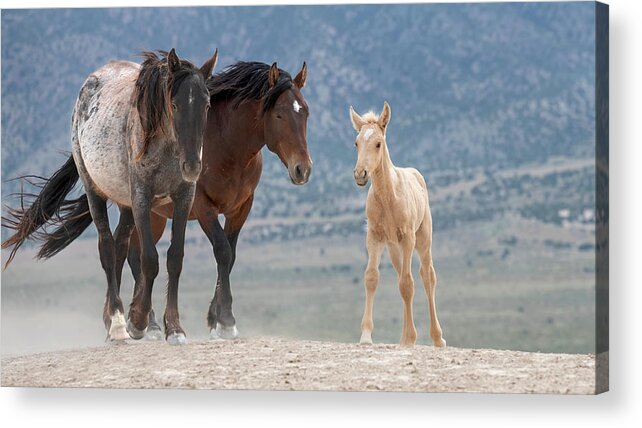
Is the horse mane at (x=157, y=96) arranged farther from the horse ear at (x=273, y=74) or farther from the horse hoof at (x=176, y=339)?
the horse hoof at (x=176, y=339)

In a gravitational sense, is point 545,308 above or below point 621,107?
below

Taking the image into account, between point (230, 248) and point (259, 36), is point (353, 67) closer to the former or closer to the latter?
point (259, 36)

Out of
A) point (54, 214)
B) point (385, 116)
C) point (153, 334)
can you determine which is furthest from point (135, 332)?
point (385, 116)

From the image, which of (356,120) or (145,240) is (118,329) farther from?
(356,120)

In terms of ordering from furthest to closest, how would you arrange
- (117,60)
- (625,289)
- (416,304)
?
(117,60), (416,304), (625,289)

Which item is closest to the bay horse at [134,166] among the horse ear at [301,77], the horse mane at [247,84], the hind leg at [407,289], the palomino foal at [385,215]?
the horse mane at [247,84]

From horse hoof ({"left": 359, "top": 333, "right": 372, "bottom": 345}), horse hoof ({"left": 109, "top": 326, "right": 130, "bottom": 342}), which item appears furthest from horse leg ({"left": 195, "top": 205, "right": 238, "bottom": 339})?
horse hoof ({"left": 359, "top": 333, "right": 372, "bottom": 345})

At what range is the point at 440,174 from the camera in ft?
36.1

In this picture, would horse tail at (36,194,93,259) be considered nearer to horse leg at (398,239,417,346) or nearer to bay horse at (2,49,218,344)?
bay horse at (2,49,218,344)

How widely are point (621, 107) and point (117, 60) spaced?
428 cm

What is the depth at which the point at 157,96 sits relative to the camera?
9.91 m

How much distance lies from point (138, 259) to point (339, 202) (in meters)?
1.81

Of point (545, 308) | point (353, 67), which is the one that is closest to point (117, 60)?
point (353, 67)

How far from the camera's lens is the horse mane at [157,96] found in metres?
9.80
